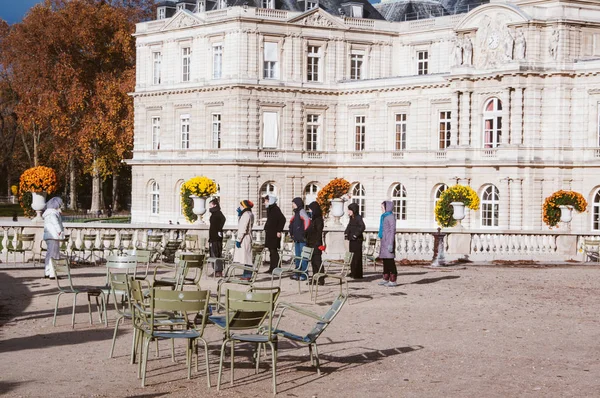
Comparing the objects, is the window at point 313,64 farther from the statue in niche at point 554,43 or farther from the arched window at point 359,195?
the statue in niche at point 554,43

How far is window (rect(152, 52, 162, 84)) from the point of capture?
59156 millimetres

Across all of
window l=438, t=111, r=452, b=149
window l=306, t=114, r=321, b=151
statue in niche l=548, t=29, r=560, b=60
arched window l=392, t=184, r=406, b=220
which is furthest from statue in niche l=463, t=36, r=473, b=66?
window l=306, t=114, r=321, b=151

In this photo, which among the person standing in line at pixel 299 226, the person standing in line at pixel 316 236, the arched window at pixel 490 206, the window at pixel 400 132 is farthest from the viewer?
the window at pixel 400 132

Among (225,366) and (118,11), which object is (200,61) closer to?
(118,11)

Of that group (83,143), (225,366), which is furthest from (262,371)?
(83,143)

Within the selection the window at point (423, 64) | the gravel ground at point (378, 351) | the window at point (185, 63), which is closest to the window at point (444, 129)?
the window at point (423, 64)

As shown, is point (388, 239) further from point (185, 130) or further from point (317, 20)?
point (185, 130)

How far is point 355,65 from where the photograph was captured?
57.7 meters

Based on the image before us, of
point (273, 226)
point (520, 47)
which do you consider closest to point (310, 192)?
point (520, 47)

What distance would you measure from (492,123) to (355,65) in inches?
417

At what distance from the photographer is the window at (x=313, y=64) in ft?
186

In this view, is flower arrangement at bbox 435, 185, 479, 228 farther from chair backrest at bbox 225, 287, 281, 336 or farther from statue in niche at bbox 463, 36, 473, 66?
chair backrest at bbox 225, 287, 281, 336

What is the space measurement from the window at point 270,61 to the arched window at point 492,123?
11507 mm

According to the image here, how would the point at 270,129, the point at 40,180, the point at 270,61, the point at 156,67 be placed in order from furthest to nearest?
the point at 156,67, the point at 270,61, the point at 270,129, the point at 40,180
